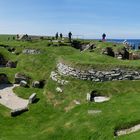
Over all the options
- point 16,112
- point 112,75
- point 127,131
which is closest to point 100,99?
point 112,75

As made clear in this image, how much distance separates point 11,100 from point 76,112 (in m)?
15.4

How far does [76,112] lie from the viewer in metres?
35.6

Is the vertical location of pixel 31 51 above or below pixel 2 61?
above

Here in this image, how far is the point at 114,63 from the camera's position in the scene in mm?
43938

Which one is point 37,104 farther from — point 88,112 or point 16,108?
point 88,112

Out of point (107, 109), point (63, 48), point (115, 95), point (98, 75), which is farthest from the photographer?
point (63, 48)

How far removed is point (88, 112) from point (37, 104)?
39.3 feet

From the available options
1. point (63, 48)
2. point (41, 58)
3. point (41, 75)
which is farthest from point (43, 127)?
point (63, 48)

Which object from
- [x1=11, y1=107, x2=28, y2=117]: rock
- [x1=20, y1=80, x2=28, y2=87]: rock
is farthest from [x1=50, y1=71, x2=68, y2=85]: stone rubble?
[x1=20, y1=80, x2=28, y2=87]: rock

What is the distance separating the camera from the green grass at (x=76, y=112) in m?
30.3

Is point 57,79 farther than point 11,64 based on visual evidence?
No

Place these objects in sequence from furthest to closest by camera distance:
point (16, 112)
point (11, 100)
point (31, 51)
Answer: point (31, 51) → point (11, 100) → point (16, 112)

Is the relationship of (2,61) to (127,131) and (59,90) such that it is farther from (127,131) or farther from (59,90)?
(127,131)

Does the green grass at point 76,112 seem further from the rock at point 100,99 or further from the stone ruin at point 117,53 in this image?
the stone ruin at point 117,53
